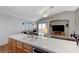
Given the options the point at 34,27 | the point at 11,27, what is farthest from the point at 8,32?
the point at 34,27

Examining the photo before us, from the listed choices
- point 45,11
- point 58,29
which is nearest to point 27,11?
point 45,11

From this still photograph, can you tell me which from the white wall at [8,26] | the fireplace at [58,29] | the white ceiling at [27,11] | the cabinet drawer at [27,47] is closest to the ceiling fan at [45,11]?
the white ceiling at [27,11]

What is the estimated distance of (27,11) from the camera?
1.24 m

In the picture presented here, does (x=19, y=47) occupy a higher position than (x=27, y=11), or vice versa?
(x=27, y=11)

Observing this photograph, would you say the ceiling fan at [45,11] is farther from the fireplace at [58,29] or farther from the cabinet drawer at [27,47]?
the cabinet drawer at [27,47]

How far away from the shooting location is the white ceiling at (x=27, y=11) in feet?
3.43

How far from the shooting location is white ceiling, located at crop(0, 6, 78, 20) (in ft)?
3.43

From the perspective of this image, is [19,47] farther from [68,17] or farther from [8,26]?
[68,17]

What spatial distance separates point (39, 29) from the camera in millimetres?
1225

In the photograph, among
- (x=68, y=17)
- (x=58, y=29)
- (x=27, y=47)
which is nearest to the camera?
(x=68, y=17)

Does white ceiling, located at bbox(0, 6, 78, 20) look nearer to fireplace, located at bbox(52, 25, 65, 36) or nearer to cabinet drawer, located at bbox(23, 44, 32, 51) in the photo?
fireplace, located at bbox(52, 25, 65, 36)

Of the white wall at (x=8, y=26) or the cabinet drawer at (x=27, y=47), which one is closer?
the white wall at (x=8, y=26)

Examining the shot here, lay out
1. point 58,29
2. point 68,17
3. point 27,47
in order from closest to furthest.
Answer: point 68,17, point 58,29, point 27,47

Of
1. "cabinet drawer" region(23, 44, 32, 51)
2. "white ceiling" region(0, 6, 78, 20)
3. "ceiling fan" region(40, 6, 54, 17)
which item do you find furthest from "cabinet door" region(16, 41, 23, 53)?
"ceiling fan" region(40, 6, 54, 17)
